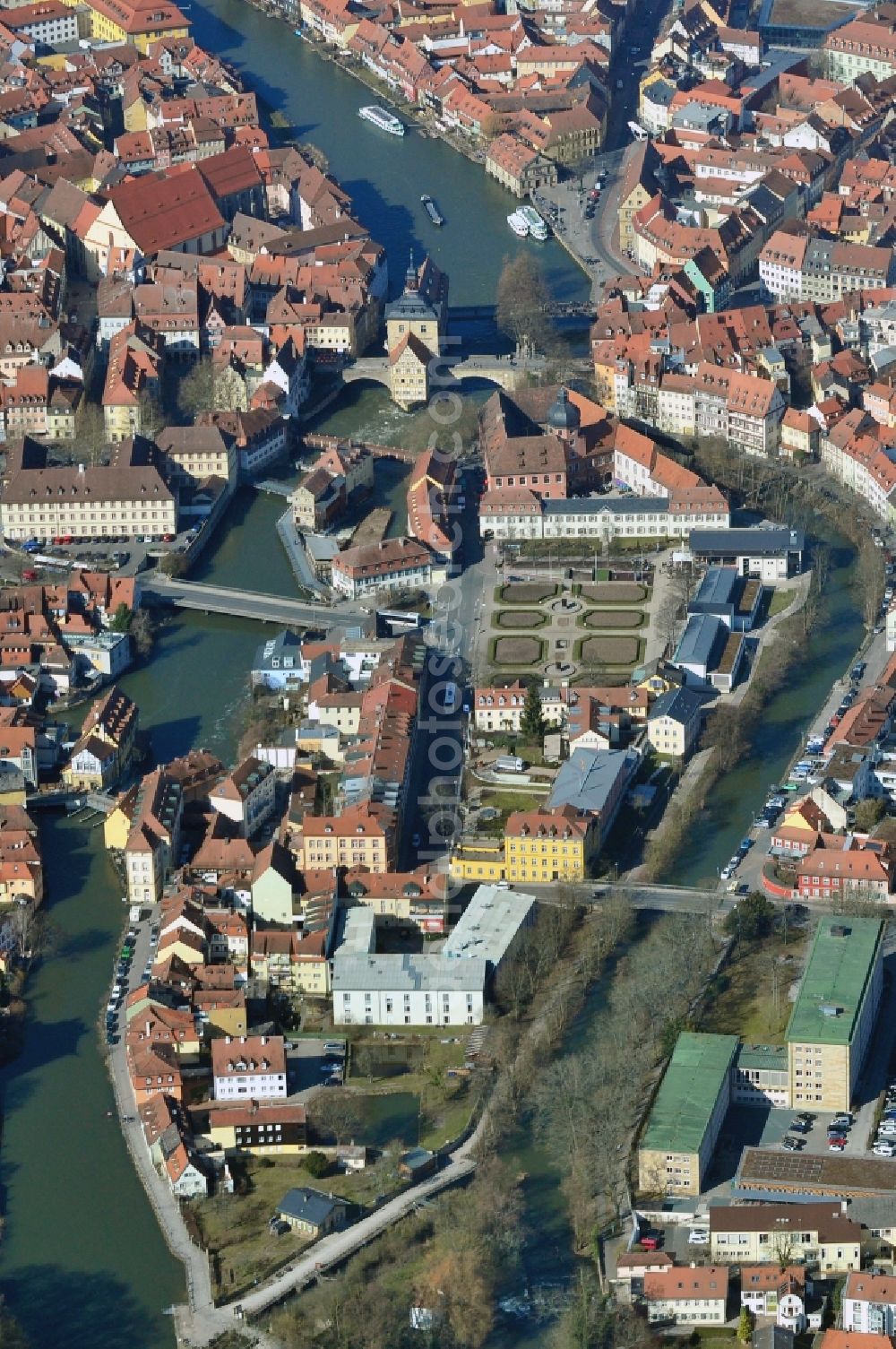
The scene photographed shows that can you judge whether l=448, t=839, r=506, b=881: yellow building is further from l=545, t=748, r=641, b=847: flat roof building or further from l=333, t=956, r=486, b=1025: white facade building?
l=333, t=956, r=486, b=1025: white facade building

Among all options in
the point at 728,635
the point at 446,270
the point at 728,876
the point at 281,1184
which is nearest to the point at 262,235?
the point at 446,270

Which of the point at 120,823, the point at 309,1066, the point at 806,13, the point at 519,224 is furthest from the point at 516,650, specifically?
the point at 806,13

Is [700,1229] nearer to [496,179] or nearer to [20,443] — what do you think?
[20,443]

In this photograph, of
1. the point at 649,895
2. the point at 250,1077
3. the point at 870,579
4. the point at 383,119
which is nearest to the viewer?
the point at 250,1077

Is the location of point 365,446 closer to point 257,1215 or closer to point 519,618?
point 519,618

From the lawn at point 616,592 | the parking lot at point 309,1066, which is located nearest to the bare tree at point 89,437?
the lawn at point 616,592

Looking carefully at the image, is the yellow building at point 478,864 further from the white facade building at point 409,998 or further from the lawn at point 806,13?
the lawn at point 806,13

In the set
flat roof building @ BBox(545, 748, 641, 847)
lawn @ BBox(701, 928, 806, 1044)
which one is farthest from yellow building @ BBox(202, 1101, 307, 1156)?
flat roof building @ BBox(545, 748, 641, 847)

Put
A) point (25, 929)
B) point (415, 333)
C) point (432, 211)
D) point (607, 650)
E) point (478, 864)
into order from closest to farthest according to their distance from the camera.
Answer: point (25, 929) → point (478, 864) → point (607, 650) → point (415, 333) → point (432, 211)
